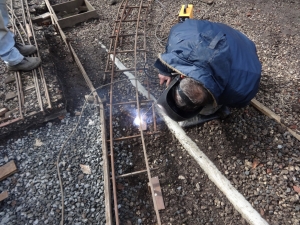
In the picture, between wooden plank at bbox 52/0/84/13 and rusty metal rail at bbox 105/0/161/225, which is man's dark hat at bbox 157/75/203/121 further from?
wooden plank at bbox 52/0/84/13

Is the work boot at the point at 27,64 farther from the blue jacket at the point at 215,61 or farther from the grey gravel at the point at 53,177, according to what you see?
the blue jacket at the point at 215,61

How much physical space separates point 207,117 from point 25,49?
12.3 feet

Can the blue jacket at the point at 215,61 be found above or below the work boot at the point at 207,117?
above

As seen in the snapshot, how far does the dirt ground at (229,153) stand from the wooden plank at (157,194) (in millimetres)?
78

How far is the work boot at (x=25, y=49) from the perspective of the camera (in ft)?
16.0

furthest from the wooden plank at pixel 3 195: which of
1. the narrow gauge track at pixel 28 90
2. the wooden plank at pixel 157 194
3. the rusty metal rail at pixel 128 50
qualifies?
the wooden plank at pixel 157 194

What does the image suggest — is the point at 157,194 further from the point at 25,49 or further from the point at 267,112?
the point at 25,49

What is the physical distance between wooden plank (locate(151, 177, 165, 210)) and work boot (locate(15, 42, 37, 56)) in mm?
3546

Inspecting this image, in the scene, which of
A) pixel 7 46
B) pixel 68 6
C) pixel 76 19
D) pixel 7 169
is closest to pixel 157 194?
pixel 7 169

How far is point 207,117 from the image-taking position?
12.9 ft

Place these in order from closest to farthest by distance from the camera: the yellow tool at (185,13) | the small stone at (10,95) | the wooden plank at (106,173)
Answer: the wooden plank at (106,173) → the small stone at (10,95) → the yellow tool at (185,13)

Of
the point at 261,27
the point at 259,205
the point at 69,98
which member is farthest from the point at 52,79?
the point at 261,27

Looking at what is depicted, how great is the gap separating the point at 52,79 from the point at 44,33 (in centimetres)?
235

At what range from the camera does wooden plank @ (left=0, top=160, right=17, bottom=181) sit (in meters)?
3.53
